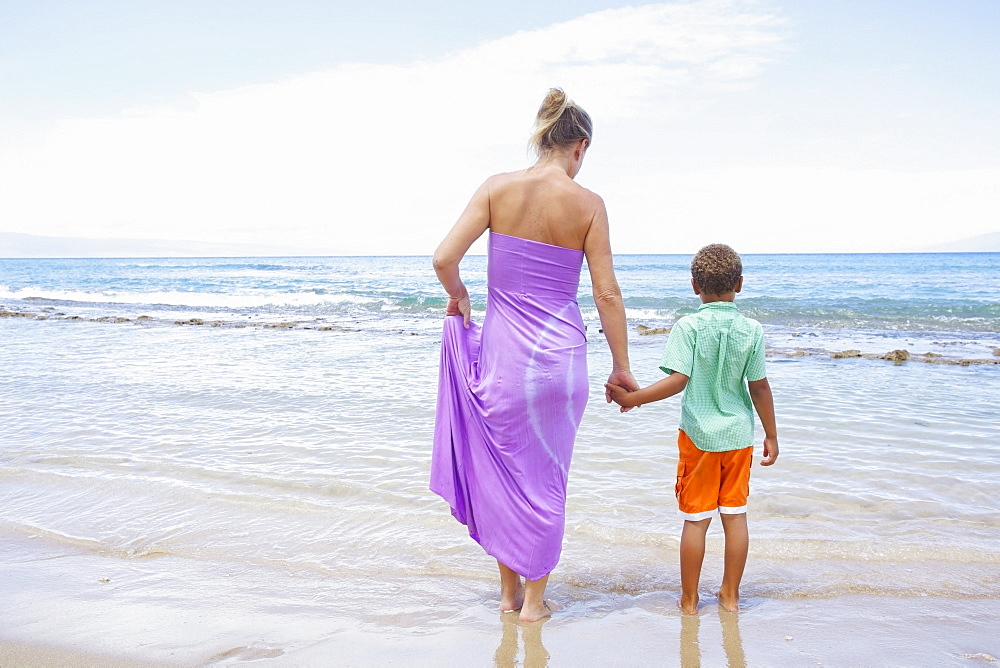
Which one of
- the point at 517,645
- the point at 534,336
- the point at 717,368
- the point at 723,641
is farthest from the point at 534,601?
the point at 717,368

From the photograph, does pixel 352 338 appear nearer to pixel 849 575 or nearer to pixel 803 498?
pixel 803 498

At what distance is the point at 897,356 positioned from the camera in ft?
34.7

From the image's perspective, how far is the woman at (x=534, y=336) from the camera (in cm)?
299

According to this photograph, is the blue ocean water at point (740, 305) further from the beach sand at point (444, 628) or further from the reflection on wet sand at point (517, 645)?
the reflection on wet sand at point (517, 645)

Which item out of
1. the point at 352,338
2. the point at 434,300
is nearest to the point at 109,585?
the point at 352,338

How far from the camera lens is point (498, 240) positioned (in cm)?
304

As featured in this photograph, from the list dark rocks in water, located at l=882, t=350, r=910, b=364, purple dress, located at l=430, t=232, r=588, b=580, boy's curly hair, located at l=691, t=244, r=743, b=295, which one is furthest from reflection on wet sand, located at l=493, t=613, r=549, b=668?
dark rocks in water, located at l=882, t=350, r=910, b=364

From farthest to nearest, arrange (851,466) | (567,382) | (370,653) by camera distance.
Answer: (851,466)
(567,382)
(370,653)

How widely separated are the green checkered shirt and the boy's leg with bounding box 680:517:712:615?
343 mm

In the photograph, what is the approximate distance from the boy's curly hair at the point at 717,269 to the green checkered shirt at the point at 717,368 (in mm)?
82

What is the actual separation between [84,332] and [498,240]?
13.6m

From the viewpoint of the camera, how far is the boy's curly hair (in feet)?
9.91

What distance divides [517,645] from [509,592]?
1.16 ft

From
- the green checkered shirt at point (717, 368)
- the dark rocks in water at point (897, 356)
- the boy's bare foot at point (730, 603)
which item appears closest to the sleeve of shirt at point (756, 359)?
the green checkered shirt at point (717, 368)
